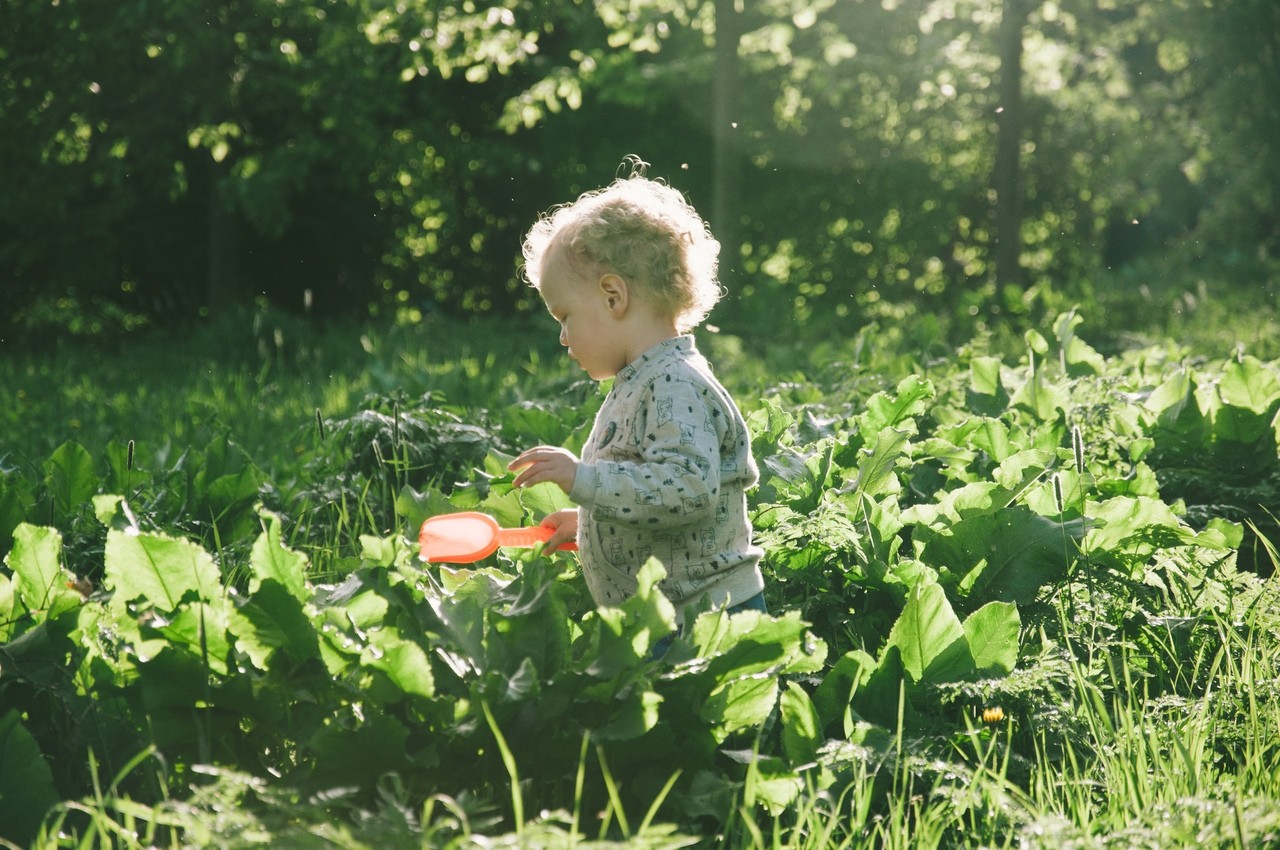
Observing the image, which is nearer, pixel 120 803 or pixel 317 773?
pixel 120 803

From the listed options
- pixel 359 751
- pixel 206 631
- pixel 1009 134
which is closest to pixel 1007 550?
pixel 359 751

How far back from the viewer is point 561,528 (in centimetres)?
249

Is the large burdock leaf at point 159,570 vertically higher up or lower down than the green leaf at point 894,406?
higher up

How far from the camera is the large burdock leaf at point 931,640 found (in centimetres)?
236

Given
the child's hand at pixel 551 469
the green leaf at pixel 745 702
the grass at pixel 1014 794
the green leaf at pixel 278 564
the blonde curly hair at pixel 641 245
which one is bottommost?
the grass at pixel 1014 794

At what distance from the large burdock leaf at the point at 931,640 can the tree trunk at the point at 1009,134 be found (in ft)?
31.2

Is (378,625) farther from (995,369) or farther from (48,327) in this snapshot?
(48,327)

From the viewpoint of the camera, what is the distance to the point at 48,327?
12.9m

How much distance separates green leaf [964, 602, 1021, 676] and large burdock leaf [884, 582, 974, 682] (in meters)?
0.04

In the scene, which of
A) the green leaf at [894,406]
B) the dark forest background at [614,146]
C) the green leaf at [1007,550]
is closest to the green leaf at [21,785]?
the green leaf at [1007,550]

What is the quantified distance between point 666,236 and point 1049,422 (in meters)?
1.64

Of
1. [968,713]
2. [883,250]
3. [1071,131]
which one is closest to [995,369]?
[968,713]

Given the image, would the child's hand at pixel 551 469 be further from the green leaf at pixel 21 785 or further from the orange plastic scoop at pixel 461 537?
the green leaf at pixel 21 785

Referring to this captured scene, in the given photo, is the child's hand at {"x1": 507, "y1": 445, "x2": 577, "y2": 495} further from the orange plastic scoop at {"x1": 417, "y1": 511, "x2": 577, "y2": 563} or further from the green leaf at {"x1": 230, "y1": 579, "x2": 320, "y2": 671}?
the green leaf at {"x1": 230, "y1": 579, "x2": 320, "y2": 671}
